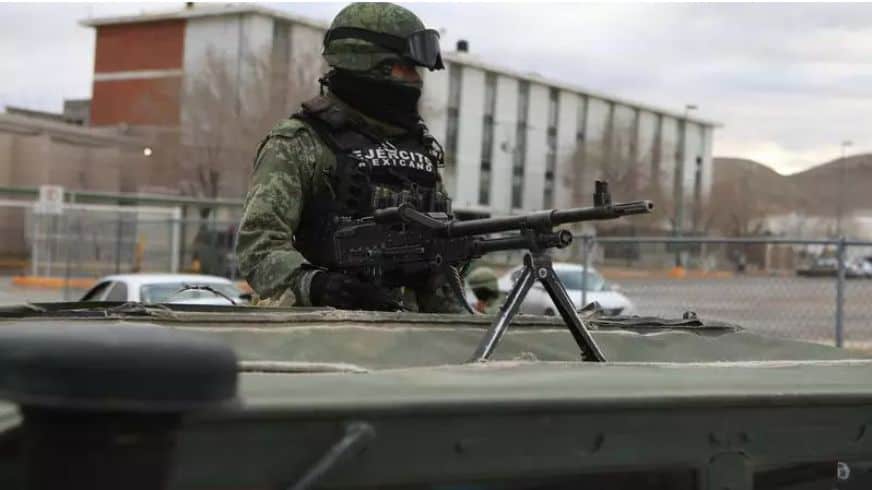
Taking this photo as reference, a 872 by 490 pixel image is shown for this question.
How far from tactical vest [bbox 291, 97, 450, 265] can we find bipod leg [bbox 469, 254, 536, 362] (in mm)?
929

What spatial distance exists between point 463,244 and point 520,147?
57549mm

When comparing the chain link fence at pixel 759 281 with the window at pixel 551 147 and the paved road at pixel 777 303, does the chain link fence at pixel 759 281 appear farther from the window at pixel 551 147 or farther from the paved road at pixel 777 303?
the window at pixel 551 147

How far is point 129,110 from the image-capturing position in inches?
1972

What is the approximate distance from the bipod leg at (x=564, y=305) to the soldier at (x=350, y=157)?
0.81m

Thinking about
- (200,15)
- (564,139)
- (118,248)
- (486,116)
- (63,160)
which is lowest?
(118,248)

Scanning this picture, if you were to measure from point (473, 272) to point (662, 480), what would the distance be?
8.02m

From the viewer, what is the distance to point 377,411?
1.22 m

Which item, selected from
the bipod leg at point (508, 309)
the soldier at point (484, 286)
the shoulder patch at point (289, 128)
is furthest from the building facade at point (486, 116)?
the bipod leg at point (508, 309)

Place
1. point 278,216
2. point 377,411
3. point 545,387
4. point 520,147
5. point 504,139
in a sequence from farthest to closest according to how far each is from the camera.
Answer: point 520,147 < point 504,139 < point 278,216 < point 545,387 < point 377,411

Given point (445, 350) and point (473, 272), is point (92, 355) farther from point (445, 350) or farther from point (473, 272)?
point (473, 272)

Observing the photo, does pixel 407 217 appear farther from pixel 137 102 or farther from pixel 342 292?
pixel 137 102

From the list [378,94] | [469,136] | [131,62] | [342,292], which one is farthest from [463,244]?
[131,62]

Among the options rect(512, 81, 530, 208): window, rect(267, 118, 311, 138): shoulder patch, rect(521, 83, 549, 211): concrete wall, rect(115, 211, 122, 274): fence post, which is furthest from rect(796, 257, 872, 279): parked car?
rect(521, 83, 549, 211): concrete wall

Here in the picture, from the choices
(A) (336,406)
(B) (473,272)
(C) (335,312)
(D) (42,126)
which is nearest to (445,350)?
(C) (335,312)
